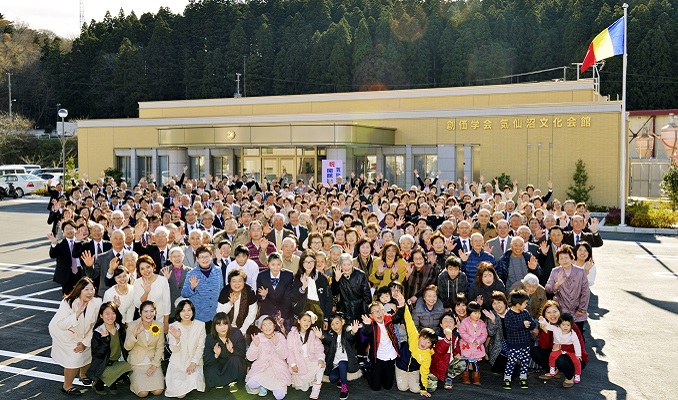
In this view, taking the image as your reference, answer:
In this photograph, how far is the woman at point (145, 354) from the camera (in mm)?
6746

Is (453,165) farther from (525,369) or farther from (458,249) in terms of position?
(525,369)

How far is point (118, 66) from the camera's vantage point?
69.4m

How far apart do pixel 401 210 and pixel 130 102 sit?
204 feet

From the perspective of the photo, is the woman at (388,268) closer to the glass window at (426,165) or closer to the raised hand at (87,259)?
the raised hand at (87,259)

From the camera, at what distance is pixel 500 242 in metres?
9.52

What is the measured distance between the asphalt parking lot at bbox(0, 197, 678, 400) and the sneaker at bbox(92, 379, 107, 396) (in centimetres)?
6

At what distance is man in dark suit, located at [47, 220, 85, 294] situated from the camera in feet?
31.4

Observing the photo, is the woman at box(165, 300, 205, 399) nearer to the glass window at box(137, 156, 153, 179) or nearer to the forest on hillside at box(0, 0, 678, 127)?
the glass window at box(137, 156, 153, 179)

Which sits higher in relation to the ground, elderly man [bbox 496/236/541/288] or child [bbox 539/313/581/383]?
elderly man [bbox 496/236/541/288]

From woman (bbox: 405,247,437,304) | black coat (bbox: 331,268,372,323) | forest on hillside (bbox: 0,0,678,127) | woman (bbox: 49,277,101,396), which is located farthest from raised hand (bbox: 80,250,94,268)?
forest on hillside (bbox: 0,0,678,127)

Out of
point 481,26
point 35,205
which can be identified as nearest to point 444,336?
point 35,205

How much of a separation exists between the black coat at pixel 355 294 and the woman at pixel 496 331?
59.0 inches

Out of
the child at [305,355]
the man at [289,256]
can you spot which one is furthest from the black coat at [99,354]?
the man at [289,256]

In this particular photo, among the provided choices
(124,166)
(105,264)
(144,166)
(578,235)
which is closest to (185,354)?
(105,264)
